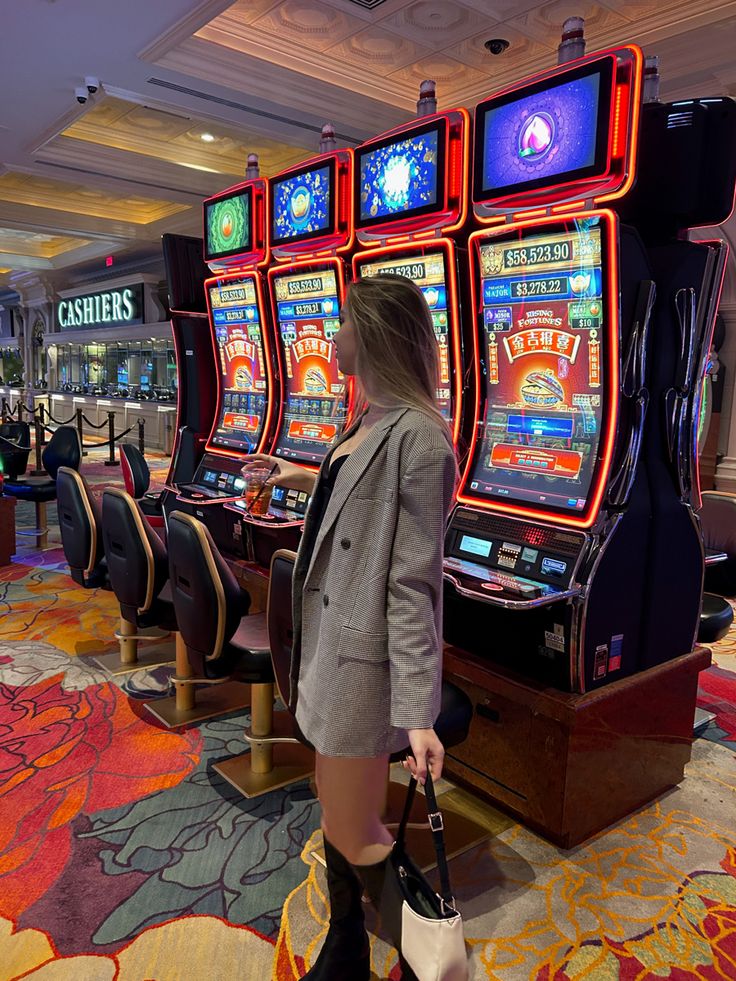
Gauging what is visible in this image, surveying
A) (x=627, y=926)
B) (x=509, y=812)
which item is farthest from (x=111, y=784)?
(x=627, y=926)

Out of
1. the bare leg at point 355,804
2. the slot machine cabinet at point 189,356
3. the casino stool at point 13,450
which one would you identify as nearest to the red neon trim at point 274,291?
the slot machine cabinet at point 189,356

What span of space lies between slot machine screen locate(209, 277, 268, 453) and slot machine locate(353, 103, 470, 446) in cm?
110

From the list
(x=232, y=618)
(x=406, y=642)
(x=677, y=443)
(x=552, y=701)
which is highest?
(x=677, y=443)

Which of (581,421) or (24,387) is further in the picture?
(24,387)

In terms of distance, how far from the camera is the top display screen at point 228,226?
394cm

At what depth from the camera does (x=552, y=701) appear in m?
2.20

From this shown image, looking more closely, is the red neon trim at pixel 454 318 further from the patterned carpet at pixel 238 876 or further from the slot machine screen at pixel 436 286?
the patterned carpet at pixel 238 876

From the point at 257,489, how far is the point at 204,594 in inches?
15.0

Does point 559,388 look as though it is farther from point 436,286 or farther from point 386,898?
point 386,898

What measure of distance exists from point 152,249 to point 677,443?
10.7m

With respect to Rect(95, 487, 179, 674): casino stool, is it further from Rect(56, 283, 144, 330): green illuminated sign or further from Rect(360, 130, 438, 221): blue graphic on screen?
Rect(56, 283, 144, 330): green illuminated sign

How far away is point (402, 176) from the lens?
2896 mm

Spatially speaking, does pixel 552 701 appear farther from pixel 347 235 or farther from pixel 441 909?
pixel 347 235

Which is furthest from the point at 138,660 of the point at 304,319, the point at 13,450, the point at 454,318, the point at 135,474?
the point at 13,450
